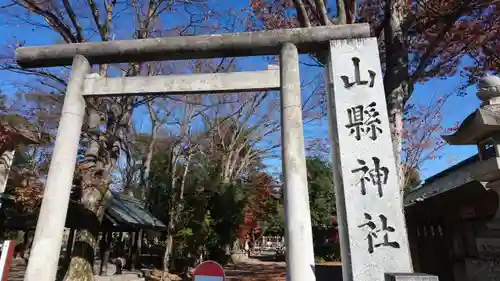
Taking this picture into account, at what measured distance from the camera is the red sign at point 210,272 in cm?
443

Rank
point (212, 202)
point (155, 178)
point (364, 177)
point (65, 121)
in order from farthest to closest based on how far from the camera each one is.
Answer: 1. point (155, 178)
2. point (212, 202)
3. point (65, 121)
4. point (364, 177)

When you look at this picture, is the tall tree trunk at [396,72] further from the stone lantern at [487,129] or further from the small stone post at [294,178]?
the small stone post at [294,178]

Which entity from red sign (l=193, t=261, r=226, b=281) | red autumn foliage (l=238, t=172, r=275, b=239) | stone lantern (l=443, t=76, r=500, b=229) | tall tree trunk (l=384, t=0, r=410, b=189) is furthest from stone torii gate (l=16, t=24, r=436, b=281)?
red autumn foliage (l=238, t=172, r=275, b=239)

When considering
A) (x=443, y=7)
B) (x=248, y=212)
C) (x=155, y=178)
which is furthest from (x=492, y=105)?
(x=155, y=178)

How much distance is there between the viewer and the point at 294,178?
4961 mm

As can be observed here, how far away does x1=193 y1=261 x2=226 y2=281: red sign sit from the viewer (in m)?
4.43

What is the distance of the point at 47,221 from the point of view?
5.11 meters

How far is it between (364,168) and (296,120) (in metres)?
1.24

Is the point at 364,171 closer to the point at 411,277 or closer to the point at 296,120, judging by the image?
the point at 296,120

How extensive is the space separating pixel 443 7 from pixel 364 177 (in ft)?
19.5

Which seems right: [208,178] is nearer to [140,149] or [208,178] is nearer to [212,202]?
[212,202]

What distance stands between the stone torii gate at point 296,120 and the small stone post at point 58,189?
0.05 ft

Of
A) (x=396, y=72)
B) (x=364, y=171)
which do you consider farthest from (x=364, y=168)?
(x=396, y=72)

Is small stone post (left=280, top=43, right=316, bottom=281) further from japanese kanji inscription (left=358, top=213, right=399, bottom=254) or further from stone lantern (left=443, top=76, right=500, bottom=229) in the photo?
stone lantern (left=443, top=76, right=500, bottom=229)
